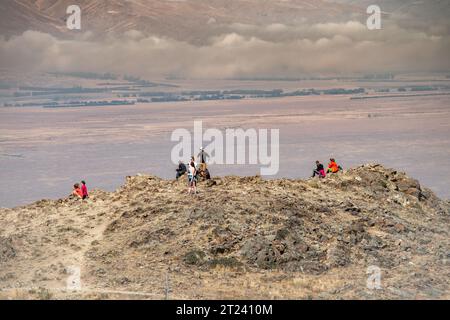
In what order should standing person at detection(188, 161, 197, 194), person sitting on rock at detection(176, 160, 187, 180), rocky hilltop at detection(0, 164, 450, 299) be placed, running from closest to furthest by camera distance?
rocky hilltop at detection(0, 164, 450, 299) < standing person at detection(188, 161, 197, 194) < person sitting on rock at detection(176, 160, 187, 180)

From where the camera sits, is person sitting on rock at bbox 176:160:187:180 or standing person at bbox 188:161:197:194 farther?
person sitting on rock at bbox 176:160:187:180

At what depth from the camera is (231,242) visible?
3344 cm

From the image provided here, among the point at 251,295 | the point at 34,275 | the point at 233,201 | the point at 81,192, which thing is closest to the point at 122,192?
the point at 81,192

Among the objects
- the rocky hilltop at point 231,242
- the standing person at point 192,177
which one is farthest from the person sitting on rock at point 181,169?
the standing person at point 192,177

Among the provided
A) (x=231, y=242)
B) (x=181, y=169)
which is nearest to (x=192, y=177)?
(x=181, y=169)

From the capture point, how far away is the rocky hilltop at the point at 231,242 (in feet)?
98.8

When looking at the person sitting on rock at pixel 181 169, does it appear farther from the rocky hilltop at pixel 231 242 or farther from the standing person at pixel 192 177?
the standing person at pixel 192 177

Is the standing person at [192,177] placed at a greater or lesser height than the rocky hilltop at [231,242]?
greater

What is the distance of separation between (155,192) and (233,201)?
4623 mm

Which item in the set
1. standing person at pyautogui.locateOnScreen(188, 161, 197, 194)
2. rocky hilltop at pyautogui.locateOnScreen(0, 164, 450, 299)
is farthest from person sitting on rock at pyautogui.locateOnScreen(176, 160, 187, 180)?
standing person at pyautogui.locateOnScreen(188, 161, 197, 194)

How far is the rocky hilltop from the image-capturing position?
30.1 metres

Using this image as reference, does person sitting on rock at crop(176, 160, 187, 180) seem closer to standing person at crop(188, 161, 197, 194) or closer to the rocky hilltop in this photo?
the rocky hilltop

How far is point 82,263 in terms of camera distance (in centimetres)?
3259
